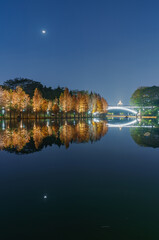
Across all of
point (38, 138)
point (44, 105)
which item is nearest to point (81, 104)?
point (44, 105)

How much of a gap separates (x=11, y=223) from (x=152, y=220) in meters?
2.74

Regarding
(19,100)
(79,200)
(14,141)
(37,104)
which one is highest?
(19,100)

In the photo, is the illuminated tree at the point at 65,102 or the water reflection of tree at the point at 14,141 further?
the illuminated tree at the point at 65,102


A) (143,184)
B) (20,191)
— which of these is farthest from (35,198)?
(143,184)

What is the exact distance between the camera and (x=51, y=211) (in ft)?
13.7

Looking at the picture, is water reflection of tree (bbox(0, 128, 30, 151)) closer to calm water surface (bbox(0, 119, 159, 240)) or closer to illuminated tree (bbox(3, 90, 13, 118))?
calm water surface (bbox(0, 119, 159, 240))

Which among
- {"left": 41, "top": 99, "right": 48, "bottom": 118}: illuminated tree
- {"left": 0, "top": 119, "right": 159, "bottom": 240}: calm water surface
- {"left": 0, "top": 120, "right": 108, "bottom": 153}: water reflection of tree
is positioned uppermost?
{"left": 41, "top": 99, "right": 48, "bottom": 118}: illuminated tree

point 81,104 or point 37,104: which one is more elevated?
point 81,104

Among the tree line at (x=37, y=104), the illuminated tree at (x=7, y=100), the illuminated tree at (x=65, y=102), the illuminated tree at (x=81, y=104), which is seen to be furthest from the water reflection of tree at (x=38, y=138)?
the illuminated tree at (x=81, y=104)

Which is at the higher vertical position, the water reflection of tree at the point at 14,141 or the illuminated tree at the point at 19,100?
the illuminated tree at the point at 19,100

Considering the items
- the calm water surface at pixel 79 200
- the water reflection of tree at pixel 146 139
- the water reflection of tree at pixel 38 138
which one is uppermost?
the water reflection of tree at pixel 38 138

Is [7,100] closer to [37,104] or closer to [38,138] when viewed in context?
[37,104]

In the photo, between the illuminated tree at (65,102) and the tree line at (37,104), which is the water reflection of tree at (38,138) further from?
the illuminated tree at (65,102)

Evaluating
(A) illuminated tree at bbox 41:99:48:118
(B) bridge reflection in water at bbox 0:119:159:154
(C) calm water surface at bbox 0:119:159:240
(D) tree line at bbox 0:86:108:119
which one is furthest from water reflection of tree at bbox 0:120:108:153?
(A) illuminated tree at bbox 41:99:48:118
